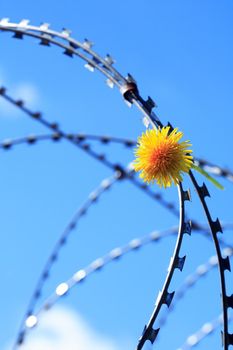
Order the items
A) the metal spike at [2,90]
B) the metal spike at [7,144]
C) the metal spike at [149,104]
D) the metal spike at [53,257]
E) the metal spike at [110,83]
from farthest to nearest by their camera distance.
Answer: the metal spike at [53,257] < the metal spike at [7,144] < the metal spike at [2,90] < the metal spike at [110,83] < the metal spike at [149,104]

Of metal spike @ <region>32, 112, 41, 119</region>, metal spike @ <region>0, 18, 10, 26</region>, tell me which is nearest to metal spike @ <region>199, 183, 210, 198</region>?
metal spike @ <region>0, 18, 10, 26</region>

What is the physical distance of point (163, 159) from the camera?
1504mm

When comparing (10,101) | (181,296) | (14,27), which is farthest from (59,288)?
(14,27)

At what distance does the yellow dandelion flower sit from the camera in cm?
151

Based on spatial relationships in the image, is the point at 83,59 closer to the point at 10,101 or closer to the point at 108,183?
the point at 10,101

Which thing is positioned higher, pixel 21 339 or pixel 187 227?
pixel 21 339

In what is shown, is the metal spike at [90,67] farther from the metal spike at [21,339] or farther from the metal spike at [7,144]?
the metal spike at [21,339]

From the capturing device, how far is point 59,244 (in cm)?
407

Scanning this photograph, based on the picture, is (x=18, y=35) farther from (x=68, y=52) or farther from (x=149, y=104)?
(x=149, y=104)

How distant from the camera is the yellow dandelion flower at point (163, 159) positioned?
151cm

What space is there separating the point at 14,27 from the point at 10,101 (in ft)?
2.34

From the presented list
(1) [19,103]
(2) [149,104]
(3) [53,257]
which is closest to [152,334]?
(2) [149,104]

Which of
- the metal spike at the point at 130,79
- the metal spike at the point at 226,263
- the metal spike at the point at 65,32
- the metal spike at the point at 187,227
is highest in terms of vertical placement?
the metal spike at the point at 65,32

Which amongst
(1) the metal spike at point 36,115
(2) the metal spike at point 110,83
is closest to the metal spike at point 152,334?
(2) the metal spike at point 110,83
